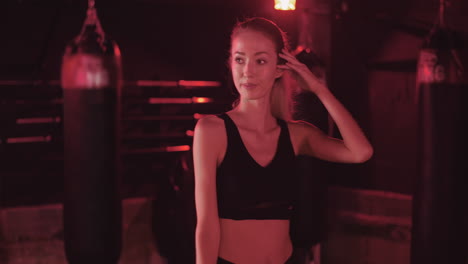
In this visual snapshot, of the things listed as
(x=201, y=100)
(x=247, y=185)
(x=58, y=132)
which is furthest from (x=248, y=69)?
(x=201, y=100)

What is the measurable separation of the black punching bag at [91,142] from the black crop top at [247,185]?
37.2 inches

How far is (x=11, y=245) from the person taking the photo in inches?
140

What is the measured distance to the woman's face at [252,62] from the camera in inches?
51.4

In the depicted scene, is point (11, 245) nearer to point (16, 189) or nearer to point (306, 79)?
point (16, 189)

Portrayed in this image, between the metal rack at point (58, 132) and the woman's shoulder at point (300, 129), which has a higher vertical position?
the woman's shoulder at point (300, 129)

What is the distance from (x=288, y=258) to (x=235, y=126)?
1.26 feet

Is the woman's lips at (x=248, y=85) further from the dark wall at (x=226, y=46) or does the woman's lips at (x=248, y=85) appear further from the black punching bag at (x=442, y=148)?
the dark wall at (x=226, y=46)

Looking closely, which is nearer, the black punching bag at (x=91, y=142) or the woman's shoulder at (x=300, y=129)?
the woman's shoulder at (x=300, y=129)

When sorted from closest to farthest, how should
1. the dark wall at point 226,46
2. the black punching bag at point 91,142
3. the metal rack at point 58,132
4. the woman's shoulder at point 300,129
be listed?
1. the woman's shoulder at point 300,129
2. the black punching bag at point 91,142
3. the metal rack at point 58,132
4. the dark wall at point 226,46

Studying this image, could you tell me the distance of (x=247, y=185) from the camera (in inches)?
49.6

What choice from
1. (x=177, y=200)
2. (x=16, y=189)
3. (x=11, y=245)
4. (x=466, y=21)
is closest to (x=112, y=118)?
(x=177, y=200)

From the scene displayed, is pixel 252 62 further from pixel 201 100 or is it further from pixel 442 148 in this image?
pixel 201 100

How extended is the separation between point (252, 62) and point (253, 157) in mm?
234

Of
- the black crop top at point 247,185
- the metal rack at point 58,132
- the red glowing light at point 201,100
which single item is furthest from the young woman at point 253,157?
the red glowing light at point 201,100
